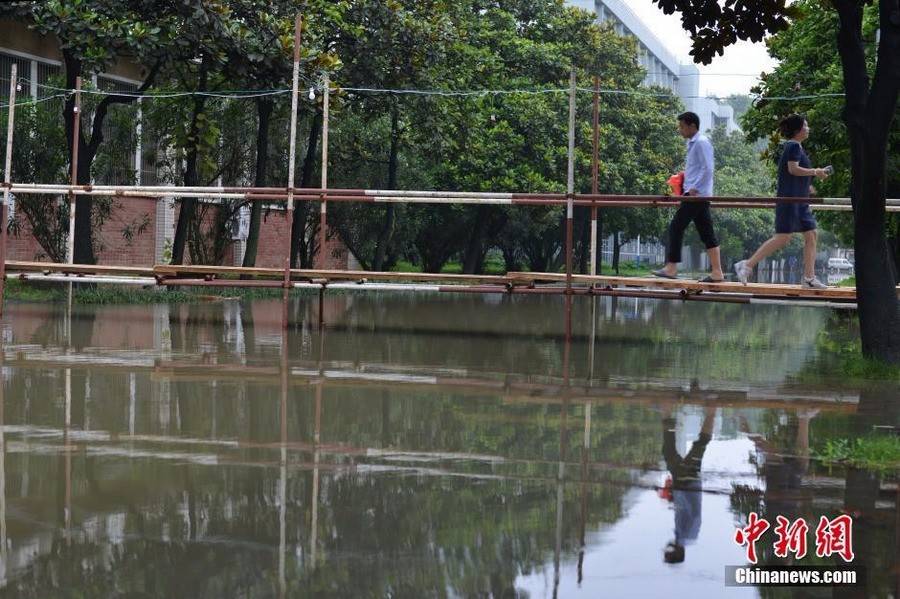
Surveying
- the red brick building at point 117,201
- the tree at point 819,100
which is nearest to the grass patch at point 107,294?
the red brick building at point 117,201

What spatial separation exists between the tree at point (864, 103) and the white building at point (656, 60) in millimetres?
57538

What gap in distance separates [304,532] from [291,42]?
19290 millimetres

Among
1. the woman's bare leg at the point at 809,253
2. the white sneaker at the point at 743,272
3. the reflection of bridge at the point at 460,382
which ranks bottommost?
the reflection of bridge at the point at 460,382

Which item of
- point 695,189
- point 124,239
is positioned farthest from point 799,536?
point 124,239

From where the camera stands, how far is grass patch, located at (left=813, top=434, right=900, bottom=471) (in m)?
6.94

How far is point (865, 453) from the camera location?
7160 millimetres

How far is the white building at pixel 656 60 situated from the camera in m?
88.9

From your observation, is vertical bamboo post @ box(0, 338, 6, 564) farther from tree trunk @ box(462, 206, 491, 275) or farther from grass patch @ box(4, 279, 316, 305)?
tree trunk @ box(462, 206, 491, 275)

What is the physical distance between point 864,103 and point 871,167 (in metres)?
0.57

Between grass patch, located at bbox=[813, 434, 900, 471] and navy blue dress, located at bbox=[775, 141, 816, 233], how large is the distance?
5.91 metres

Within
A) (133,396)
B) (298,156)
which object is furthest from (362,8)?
(133,396)

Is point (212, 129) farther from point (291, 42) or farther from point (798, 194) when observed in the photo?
point (798, 194)

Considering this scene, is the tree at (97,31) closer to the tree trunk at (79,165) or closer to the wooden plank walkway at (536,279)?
the tree trunk at (79,165)

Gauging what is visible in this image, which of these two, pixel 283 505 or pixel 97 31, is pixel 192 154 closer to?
A: pixel 97 31
